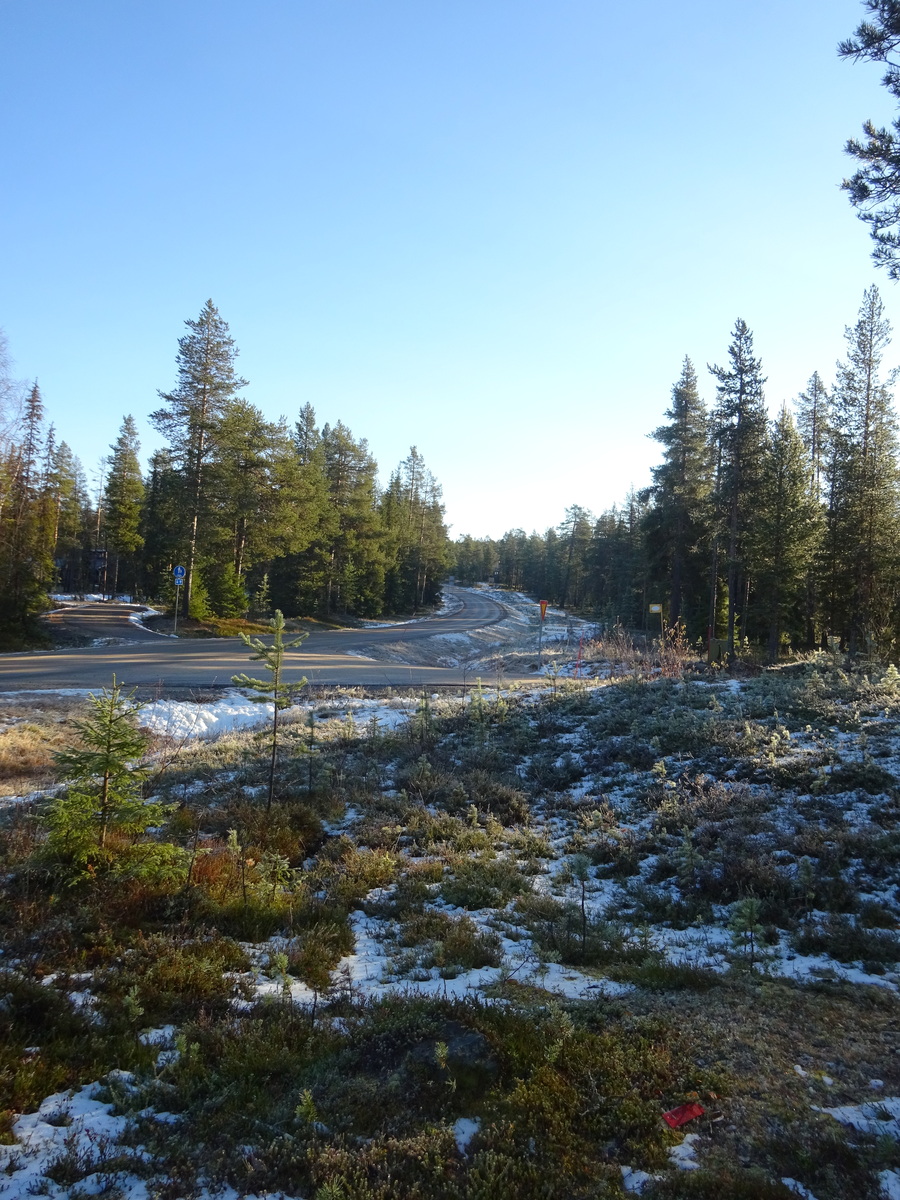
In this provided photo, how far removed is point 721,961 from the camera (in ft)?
18.1

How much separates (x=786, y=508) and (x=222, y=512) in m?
27.8

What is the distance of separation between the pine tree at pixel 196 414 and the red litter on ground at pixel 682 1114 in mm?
33470

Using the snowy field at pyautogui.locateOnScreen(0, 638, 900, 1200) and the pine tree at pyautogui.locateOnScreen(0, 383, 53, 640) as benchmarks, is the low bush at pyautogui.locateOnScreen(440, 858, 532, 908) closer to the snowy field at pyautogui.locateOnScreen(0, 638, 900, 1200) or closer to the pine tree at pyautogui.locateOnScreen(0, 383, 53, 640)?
the snowy field at pyautogui.locateOnScreen(0, 638, 900, 1200)

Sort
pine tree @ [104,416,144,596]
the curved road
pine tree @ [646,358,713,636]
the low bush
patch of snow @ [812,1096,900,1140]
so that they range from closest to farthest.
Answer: patch of snow @ [812,1096,900,1140] → the low bush → the curved road → pine tree @ [646,358,713,636] → pine tree @ [104,416,144,596]

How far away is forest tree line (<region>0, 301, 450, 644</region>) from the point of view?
3038 cm

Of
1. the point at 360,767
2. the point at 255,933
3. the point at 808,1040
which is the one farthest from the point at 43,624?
the point at 808,1040

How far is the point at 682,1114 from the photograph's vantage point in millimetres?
3371

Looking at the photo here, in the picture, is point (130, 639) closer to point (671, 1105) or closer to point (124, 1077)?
point (124, 1077)

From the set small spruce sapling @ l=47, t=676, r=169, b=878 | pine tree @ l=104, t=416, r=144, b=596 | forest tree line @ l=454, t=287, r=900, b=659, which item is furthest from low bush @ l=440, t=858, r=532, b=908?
pine tree @ l=104, t=416, r=144, b=596

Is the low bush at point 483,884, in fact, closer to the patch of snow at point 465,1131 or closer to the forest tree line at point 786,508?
the patch of snow at point 465,1131

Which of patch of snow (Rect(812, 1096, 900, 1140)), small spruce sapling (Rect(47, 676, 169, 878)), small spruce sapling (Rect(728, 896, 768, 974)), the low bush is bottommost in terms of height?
the low bush

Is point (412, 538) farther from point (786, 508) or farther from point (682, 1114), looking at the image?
point (682, 1114)

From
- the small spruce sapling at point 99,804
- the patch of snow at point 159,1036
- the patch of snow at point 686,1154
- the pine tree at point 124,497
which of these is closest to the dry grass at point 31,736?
the small spruce sapling at point 99,804

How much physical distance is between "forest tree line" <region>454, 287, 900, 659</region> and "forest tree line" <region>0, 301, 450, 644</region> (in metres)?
21.6
